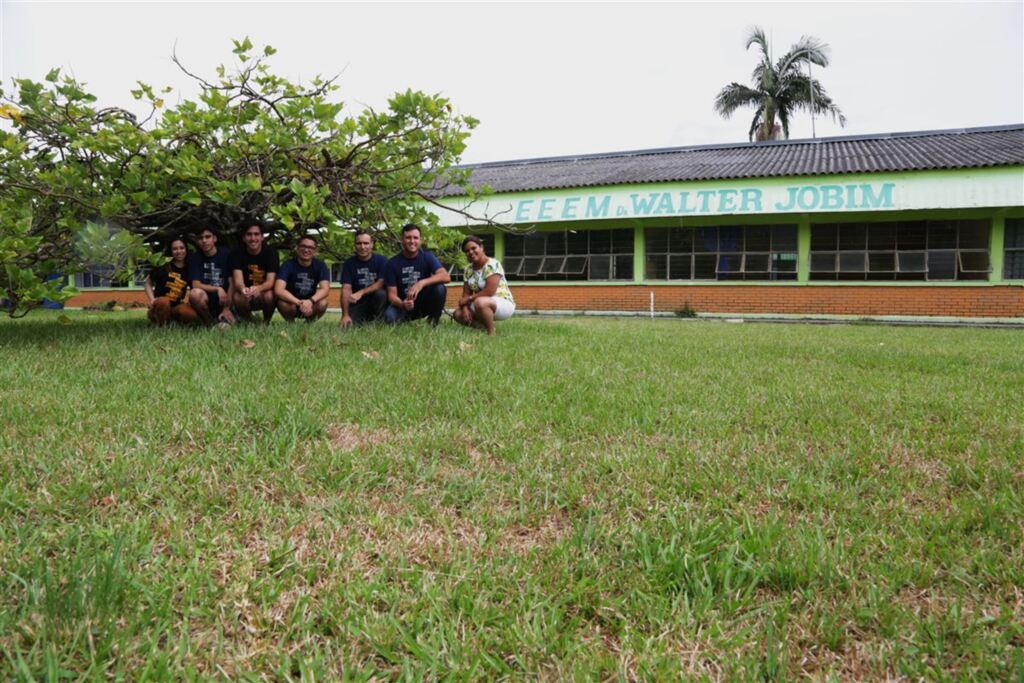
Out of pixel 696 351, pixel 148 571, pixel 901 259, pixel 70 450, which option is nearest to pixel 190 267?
pixel 70 450

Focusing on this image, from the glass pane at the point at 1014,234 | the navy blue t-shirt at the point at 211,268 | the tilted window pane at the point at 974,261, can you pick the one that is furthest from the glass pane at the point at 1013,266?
the navy blue t-shirt at the point at 211,268

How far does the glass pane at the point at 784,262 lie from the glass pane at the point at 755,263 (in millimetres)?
200

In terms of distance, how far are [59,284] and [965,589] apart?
6071 mm

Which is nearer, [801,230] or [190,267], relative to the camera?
[190,267]

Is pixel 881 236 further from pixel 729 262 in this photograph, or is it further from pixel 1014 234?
pixel 729 262

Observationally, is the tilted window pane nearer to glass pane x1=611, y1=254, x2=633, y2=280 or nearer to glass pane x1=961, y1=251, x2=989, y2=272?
glass pane x1=961, y1=251, x2=989, y2=272

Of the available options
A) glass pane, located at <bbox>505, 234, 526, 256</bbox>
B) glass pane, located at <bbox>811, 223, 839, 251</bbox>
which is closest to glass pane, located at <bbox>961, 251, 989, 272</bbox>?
glass pane, located at <bbox>811, 223, 839, 251</bbox>

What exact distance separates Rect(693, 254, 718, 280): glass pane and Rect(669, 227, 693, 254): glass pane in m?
0.33

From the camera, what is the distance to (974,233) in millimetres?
15242

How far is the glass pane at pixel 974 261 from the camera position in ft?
49.5

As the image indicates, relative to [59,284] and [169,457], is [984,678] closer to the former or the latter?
[169,457]

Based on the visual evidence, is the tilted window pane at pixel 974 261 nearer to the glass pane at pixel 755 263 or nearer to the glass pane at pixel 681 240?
the glass pane at pixel 755 263

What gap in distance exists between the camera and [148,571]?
1582 mm

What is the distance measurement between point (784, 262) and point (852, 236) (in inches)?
67.8
